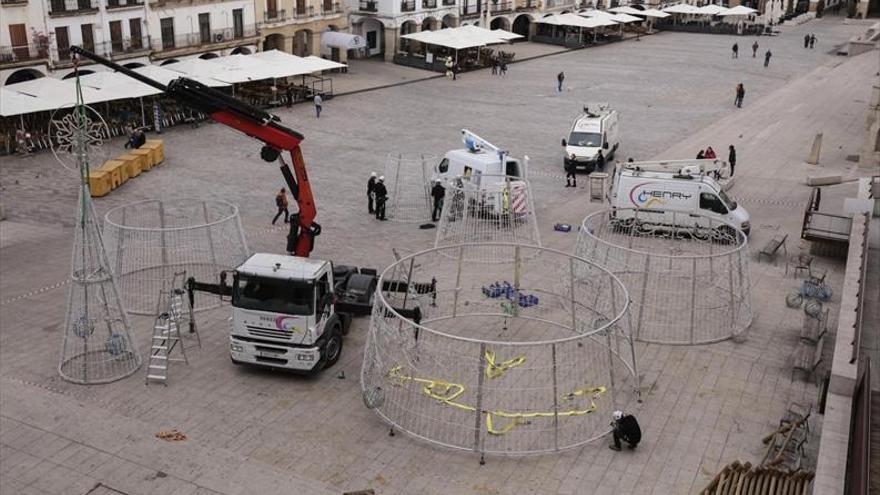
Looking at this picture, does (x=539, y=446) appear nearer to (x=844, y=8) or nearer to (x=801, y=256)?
(x=801, y=256)

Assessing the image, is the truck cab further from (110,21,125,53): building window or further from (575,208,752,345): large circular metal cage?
(110,21,125,53): building window

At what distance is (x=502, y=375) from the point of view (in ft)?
52.0

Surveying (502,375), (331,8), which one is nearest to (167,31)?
(331,8)

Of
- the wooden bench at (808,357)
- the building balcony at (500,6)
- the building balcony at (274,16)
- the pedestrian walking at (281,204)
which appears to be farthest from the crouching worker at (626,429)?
the building balcony at (500,6)

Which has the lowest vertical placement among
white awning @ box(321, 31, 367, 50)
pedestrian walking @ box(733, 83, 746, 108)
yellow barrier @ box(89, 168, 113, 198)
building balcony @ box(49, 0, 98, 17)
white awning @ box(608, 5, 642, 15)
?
yellow barrier @ box(89, 168, 113, 198)

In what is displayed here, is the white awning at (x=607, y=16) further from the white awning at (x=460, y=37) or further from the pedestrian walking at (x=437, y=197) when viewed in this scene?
the pedestrian walking at (x=437, y=197)

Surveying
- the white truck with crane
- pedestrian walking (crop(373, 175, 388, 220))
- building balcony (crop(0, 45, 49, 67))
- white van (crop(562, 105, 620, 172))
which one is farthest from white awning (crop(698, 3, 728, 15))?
the white truck with crane

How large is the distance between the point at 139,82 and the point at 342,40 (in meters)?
19.0

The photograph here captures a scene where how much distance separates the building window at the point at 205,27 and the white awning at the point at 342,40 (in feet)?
28.5

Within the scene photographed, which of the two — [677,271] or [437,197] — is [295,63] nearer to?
[437,197]

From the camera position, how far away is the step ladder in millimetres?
16297

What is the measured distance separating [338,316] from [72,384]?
203 inches

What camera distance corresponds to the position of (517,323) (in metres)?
19.0

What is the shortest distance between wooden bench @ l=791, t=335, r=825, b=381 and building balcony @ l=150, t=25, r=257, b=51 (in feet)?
119
